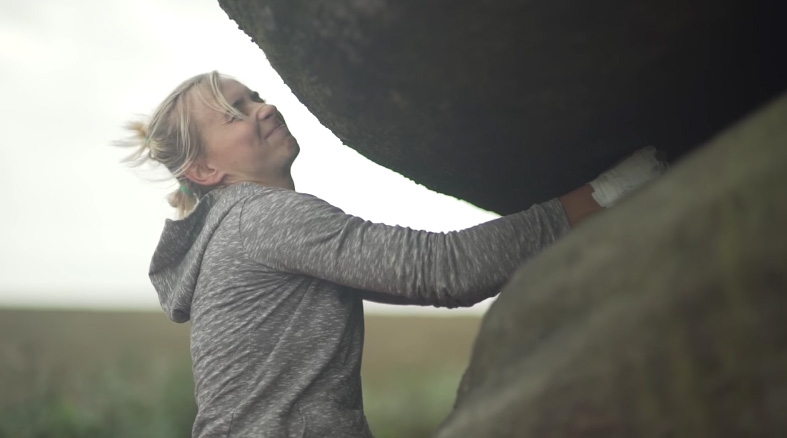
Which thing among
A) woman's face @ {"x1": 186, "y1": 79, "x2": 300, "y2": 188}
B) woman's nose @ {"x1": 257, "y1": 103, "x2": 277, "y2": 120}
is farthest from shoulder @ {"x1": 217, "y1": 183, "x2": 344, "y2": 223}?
woman's nose @ {"x1": 257, "y1": 103, "x2": 277, "y2": 120}

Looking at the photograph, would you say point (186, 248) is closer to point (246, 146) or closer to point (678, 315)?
point (246, 146)

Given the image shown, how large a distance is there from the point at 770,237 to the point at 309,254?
4.13 ft

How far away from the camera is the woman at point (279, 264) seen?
7.23 feet

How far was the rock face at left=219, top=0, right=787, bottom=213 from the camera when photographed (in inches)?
78.8

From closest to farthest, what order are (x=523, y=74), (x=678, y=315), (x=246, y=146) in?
(x=678, y=315), (x=523, y=74), (x=246, y=146)

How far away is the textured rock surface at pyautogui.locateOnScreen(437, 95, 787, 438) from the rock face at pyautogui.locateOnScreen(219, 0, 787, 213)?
0.64 m

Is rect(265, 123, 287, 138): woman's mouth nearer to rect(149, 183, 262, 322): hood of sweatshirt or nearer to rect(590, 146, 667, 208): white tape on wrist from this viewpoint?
rect(149, 183, 262, 322): hood of sweatshirt

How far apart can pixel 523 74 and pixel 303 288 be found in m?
0.76

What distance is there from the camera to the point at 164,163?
9.45 feet

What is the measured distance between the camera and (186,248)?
2826 mm

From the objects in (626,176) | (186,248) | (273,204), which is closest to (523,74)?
(626,176)

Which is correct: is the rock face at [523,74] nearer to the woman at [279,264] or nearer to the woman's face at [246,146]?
the woman at [279,264]

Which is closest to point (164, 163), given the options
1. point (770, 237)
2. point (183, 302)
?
point (183, 302)

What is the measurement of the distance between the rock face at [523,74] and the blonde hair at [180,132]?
364 millimetres
